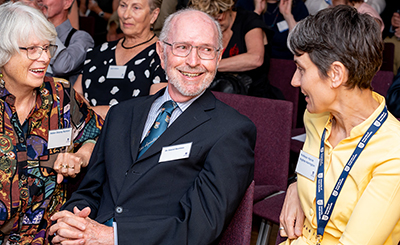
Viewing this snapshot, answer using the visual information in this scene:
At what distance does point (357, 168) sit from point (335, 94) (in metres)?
0.27

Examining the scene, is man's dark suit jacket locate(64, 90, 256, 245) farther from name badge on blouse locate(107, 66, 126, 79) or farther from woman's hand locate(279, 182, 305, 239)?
name badge on blouse locate(107, 66, 126, 79)

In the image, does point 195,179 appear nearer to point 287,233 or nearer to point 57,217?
point 287,233

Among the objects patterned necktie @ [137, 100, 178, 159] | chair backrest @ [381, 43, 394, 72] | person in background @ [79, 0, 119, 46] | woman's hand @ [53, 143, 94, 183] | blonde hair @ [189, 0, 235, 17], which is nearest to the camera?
patterned necktie @ [137, 100, 178, 159]

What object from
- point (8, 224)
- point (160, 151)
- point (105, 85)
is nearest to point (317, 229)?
point (160, 151)

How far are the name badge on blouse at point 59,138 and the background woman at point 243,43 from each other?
1.64 meters

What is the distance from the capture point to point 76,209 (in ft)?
5.41

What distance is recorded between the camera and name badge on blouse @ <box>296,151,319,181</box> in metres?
1.54

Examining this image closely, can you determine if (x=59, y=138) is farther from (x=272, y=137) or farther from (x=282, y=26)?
(x=282, y=26)

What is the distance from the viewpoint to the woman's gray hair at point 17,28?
1.83 m

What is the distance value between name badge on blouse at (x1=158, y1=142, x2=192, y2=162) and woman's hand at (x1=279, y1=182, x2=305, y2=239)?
0.47m

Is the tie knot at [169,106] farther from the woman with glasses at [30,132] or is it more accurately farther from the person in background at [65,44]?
the person in background at [65,44]

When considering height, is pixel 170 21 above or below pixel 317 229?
above

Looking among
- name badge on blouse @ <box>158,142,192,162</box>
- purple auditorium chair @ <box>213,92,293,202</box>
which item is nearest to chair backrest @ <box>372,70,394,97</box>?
purple auditorium chair @ <box>213,92,293,202</box>

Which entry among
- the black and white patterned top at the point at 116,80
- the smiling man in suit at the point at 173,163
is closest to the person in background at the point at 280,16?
the black and white patterned top at the point at 116,80
